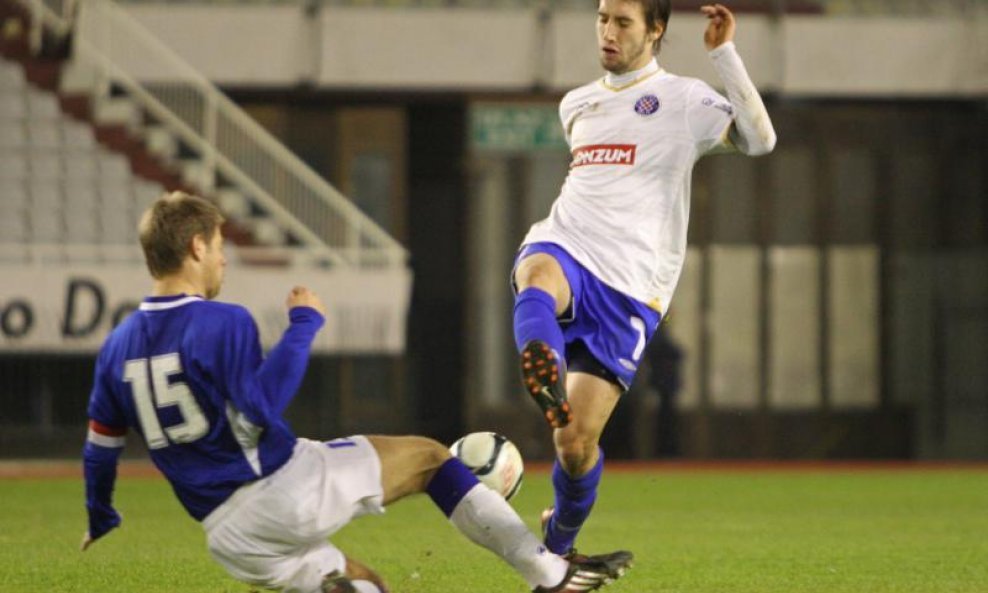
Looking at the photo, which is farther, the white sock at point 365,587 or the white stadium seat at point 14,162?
the white stadium seat at point 14,162

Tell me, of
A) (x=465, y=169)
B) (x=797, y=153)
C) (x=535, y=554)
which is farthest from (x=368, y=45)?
(x=535, y=554)

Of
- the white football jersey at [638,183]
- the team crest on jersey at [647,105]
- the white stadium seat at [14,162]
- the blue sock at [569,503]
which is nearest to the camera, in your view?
the blue sock at [569,503]

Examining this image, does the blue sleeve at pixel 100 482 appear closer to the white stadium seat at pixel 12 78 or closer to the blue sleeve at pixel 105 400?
the blue sleeve at pixel 105 400

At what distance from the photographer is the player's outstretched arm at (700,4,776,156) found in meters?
5.97

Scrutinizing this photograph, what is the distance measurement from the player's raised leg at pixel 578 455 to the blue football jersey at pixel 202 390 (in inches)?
52.0

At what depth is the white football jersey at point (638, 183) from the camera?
20.3 feet

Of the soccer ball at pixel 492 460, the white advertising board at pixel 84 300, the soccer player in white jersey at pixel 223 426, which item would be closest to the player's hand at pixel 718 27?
the soccer ball at pixel 492 460

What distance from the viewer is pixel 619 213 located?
20.4 feet

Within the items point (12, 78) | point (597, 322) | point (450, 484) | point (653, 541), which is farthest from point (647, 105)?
point (12, 78)

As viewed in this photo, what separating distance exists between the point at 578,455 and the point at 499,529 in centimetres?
81

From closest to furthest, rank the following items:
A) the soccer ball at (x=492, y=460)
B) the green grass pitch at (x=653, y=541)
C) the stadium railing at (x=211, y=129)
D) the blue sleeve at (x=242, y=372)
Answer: the blue sleeve at (x=242, y=372)
the soccer ball at (x=492, y=460)
the green grass pitch at (x=653, y=541)
the stadium railing at (x=211, y=129)

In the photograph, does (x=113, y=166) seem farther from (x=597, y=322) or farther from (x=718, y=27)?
(x=718, y=27)

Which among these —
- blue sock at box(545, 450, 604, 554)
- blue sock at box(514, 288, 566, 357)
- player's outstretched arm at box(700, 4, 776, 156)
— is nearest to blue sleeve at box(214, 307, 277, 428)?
blue sock at box(514, 288, 566, 357)

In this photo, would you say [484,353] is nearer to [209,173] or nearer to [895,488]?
[209,173]
